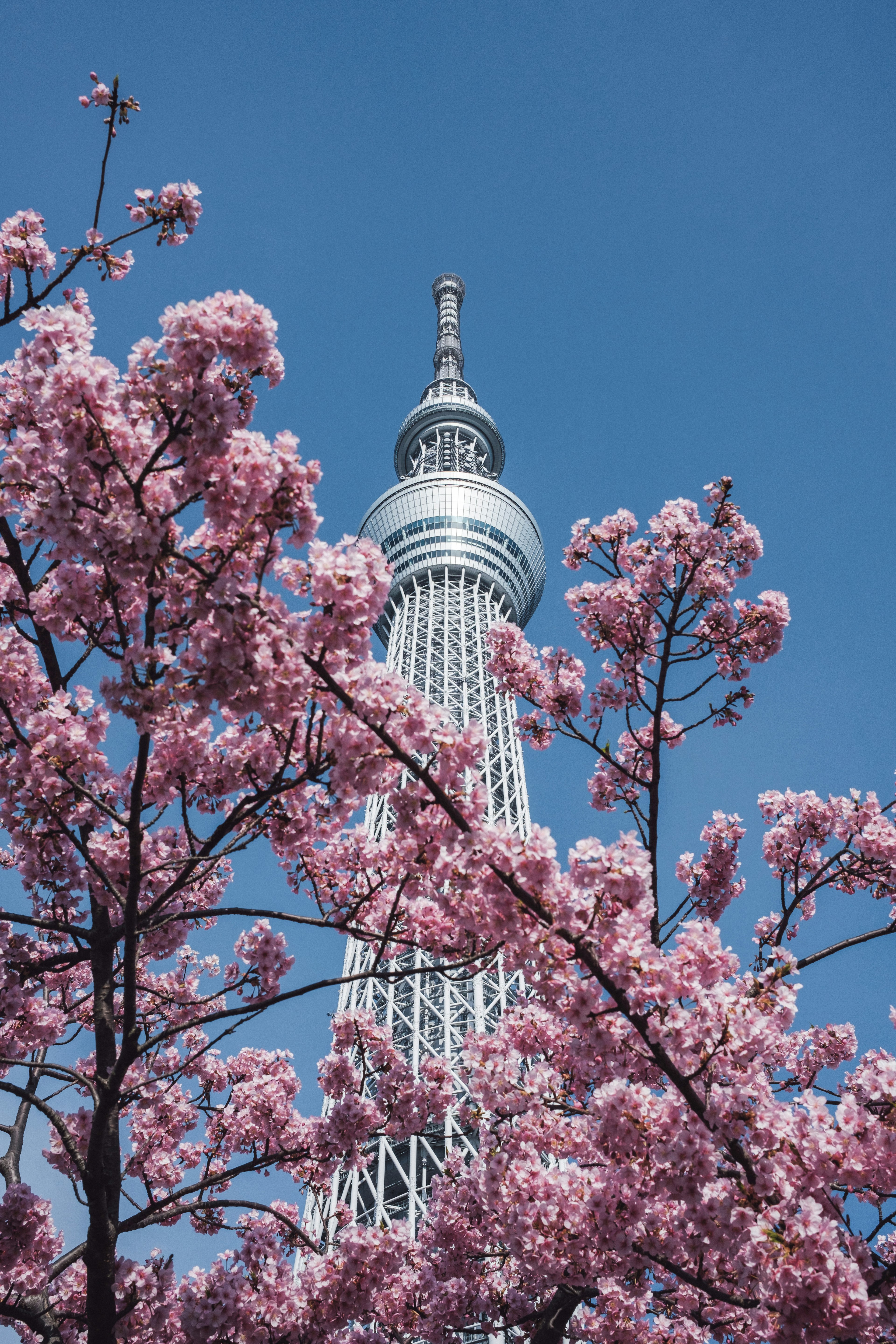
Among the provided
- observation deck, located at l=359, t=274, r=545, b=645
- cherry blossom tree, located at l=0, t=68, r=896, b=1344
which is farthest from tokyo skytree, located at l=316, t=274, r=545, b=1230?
cherry blossom tree, located at l=0, t=68, r=896, b=1344

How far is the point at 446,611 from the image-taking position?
209 ft

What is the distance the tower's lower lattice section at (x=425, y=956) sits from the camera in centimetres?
3747

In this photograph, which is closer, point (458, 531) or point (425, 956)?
point (425, 956)

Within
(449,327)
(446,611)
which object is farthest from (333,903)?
(449,327)

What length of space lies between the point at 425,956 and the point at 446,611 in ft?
152

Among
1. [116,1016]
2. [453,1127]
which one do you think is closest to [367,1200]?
[453,1127]

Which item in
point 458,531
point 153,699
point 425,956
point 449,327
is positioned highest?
point 449,327

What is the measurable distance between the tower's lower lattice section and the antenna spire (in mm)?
30898

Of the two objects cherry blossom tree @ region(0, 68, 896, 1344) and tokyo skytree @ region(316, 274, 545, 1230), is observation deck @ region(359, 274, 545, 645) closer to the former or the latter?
tokyo skytree @ region(316, 274, 545, 1230)

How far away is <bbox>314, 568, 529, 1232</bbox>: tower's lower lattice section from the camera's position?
37469 mm

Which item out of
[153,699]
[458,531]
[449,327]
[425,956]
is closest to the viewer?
[153,699]

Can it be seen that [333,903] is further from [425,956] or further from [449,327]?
[449,327]

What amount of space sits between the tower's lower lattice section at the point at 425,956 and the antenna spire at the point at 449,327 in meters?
30.9

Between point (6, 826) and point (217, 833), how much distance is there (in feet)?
5.05
